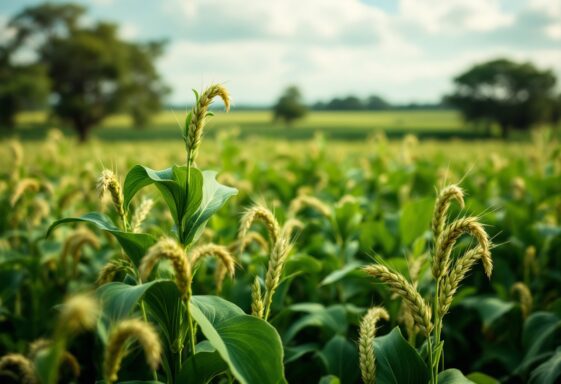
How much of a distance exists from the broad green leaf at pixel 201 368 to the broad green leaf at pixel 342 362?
0.91m

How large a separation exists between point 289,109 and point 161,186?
7102 cm

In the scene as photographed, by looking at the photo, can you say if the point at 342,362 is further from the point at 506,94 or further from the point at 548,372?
the point at 506,94

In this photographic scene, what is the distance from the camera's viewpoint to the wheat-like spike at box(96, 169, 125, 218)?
1.39 meters

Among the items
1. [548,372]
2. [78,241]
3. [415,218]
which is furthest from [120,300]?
[415,218]

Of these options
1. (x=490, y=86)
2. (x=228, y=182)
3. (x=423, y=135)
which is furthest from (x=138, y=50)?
(x=228, y=182)

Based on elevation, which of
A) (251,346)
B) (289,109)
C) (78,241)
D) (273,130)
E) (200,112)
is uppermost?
(289,109)

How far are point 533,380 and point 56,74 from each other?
5205 centimetres

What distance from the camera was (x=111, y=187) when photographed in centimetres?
150

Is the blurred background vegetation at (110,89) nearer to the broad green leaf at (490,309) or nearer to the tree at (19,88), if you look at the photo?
the tree at (19,88)

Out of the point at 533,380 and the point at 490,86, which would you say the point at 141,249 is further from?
the point at 490,86

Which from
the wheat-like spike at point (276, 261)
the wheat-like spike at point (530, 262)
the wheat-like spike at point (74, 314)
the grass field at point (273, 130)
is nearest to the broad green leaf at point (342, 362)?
the wheat-like spike at point (276, 261)

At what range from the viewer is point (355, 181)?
5.89 m

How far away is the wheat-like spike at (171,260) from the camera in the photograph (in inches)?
42.6

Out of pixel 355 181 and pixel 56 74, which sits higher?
pixel 56 74
